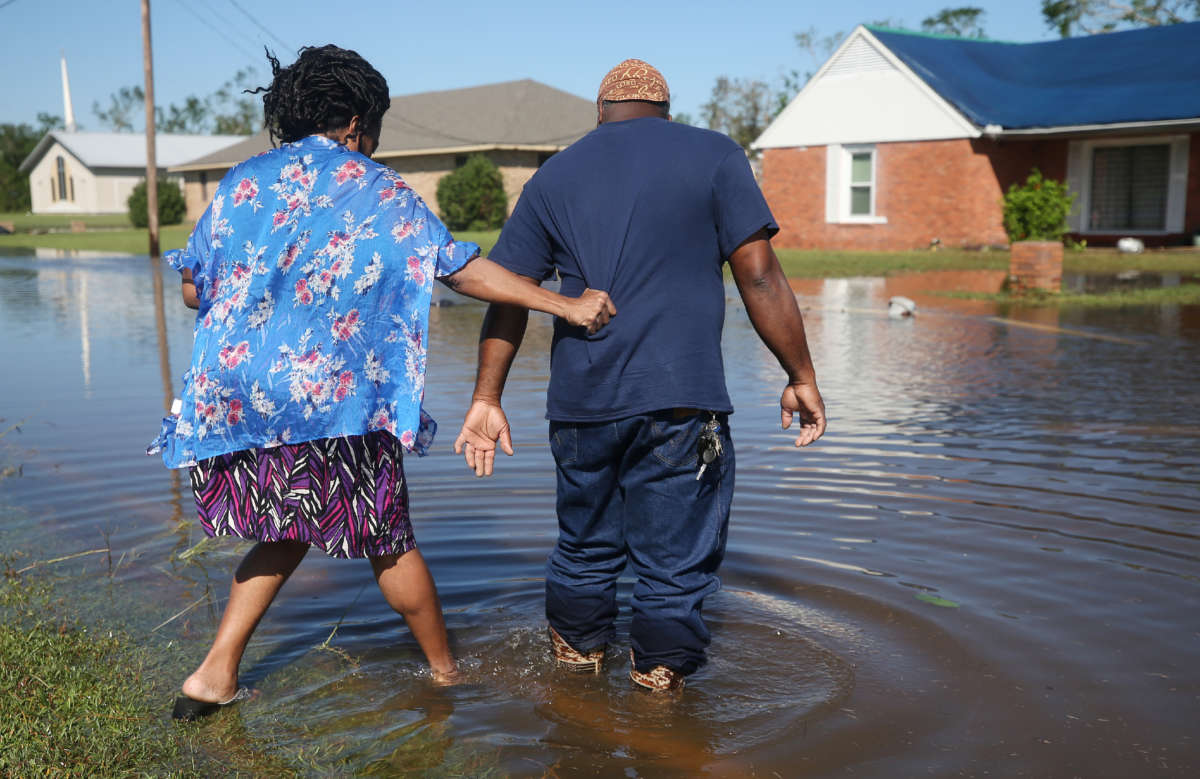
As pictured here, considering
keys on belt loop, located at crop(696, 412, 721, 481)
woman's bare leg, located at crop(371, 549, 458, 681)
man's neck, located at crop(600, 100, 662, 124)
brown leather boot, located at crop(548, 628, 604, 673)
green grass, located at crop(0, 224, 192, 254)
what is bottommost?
brown leather boot, located at crop(548, 628, 604, 673)

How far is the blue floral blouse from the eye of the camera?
3068mm

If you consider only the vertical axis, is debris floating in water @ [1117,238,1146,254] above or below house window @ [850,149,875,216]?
below

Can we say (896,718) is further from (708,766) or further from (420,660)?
(420,660)

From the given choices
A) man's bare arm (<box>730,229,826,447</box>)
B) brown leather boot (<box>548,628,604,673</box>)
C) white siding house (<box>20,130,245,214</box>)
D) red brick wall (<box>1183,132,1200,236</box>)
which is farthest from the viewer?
white siding house (<box>20,130,245,214</box>)

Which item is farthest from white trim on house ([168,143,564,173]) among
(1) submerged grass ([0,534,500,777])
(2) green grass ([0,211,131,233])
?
(1) submerged grass ([0,534,500,777])

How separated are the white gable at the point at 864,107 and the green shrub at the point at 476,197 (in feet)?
36.0

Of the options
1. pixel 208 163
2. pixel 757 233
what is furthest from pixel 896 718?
pixel 208 163

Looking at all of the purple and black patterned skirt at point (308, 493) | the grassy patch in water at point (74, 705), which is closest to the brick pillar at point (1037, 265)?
the purple and black patterned skirt at point (308, 493)

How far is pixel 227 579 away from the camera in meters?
4.55

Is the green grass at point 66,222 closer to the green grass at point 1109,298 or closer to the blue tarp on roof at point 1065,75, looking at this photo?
the blue tarp on roof at point 1065,75

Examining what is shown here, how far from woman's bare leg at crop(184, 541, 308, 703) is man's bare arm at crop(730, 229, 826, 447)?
1503mm

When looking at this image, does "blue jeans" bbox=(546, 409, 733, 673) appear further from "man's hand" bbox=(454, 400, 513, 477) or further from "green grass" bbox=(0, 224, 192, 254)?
"green grass" bbox=(0, 224, 192, 254)

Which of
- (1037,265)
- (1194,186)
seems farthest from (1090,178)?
(1037,265)

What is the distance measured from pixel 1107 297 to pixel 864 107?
1253cm
